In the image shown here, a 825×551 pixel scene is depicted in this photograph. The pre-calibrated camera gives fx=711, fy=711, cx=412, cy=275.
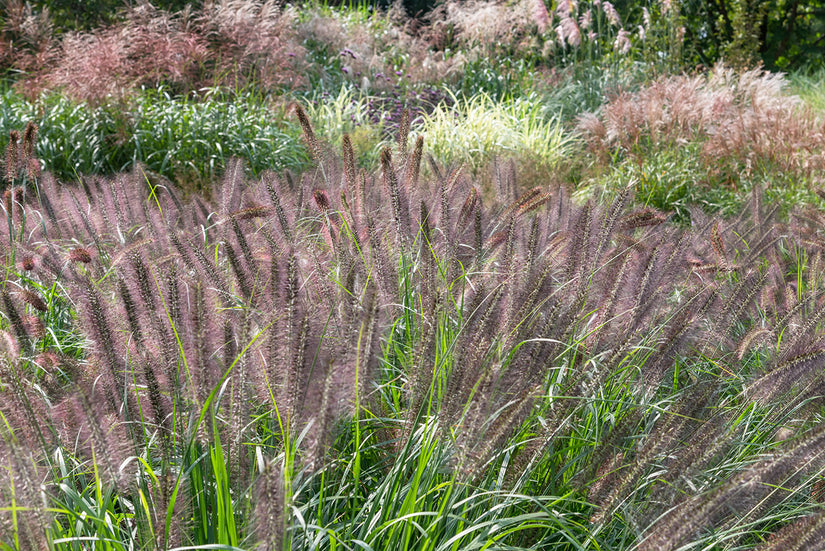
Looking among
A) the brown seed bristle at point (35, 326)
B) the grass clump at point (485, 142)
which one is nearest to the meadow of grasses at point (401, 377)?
the brown seed bristle at point (35, 326)

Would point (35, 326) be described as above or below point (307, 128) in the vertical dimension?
below

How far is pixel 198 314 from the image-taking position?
1331 millimetres

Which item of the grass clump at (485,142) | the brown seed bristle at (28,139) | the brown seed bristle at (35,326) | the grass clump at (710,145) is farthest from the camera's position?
the grass clump at (485,142)

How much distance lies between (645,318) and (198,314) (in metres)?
1.25

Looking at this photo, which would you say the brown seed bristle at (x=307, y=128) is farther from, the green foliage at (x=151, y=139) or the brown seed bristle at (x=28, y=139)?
the green foliage at (x=151, y=139)

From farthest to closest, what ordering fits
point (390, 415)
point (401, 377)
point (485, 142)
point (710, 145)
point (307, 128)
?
point (485, 142) → point (710, 145) → point (307, 128) → point (390, 415) → point (401, 377)

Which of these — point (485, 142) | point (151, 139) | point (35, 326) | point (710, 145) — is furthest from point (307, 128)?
point (710, 145)

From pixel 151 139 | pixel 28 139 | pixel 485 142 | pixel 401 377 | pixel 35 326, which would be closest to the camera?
pixel 401 377

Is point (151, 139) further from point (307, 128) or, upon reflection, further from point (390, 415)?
point (390, 415)

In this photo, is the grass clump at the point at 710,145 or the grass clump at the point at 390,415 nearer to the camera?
the grass clump at the point at 390,415

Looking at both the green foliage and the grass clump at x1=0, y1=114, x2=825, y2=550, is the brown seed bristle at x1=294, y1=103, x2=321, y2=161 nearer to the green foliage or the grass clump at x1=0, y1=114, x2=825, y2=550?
the grass clump at x1=0, y1=114, x2=825, y2=550

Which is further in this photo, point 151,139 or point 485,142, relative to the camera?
point 485,142

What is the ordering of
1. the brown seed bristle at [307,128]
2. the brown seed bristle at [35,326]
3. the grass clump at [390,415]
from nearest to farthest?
1. the grass clump at [390,415]
2. the brown seed bristle at [35,326]
3. the brown seed bristle at [307,128]

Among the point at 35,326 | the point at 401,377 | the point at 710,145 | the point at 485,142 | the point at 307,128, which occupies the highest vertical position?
the point at 307,128
